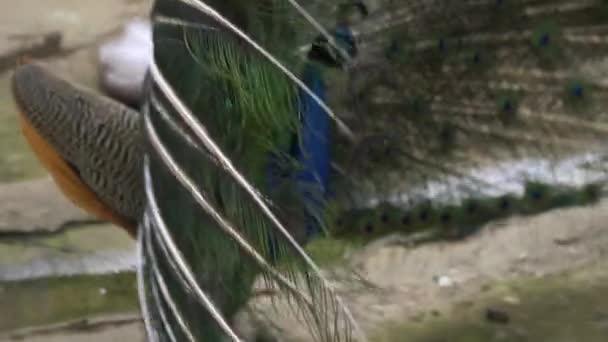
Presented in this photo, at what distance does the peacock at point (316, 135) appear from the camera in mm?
1689

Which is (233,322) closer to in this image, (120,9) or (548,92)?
(548,92)

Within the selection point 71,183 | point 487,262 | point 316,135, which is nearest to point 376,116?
point 316,135

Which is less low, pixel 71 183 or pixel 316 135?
pixel 316 135

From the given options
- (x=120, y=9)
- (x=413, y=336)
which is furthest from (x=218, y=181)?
(x=120, y=9)

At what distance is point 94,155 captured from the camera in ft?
6.70

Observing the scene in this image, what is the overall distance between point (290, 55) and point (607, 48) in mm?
551

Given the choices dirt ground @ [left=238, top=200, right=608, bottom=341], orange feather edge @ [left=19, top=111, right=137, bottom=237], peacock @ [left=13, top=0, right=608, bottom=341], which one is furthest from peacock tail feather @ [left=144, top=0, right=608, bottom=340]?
dirt ground @ [left=238, top=200, right=608, bottom=341]

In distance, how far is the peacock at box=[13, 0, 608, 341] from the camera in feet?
5.54

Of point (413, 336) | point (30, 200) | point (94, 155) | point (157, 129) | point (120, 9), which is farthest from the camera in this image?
point (120, 9)

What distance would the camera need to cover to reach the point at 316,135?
1.78 meters

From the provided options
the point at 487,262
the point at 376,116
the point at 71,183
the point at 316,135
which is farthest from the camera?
the point at 487,262

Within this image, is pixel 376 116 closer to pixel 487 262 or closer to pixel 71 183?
pixel 71 183

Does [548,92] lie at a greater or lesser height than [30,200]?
greater

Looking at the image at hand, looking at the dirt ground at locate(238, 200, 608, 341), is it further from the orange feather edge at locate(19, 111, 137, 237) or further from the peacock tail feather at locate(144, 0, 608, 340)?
the orange feather edge at locate(19, 111, 137, 237)
